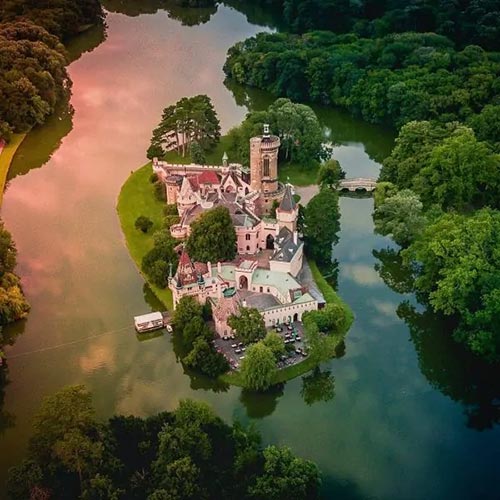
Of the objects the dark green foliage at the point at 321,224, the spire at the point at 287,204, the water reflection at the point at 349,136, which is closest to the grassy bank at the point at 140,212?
the spire at the point at 287,204

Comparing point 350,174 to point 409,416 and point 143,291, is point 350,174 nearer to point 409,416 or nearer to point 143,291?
point 143,291

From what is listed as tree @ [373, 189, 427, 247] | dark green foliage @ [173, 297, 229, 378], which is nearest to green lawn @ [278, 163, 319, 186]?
tree @ [373, 189, 427, 247]

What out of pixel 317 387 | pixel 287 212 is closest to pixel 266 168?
pixel 287 212

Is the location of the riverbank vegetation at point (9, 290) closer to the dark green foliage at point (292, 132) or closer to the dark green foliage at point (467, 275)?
the dark green foliage at point (292, 132)

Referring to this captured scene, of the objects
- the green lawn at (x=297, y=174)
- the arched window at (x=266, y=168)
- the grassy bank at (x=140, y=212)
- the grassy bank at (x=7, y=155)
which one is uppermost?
the arched window at (x=266, y=168)

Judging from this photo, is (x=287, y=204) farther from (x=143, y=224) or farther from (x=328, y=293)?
(x=143, y=224)

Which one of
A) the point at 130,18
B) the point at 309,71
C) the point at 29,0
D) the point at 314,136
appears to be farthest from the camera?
the point at 130,18

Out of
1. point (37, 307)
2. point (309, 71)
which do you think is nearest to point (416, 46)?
point (309, 71)

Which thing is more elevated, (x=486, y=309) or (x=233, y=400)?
(x=486, y=309)
